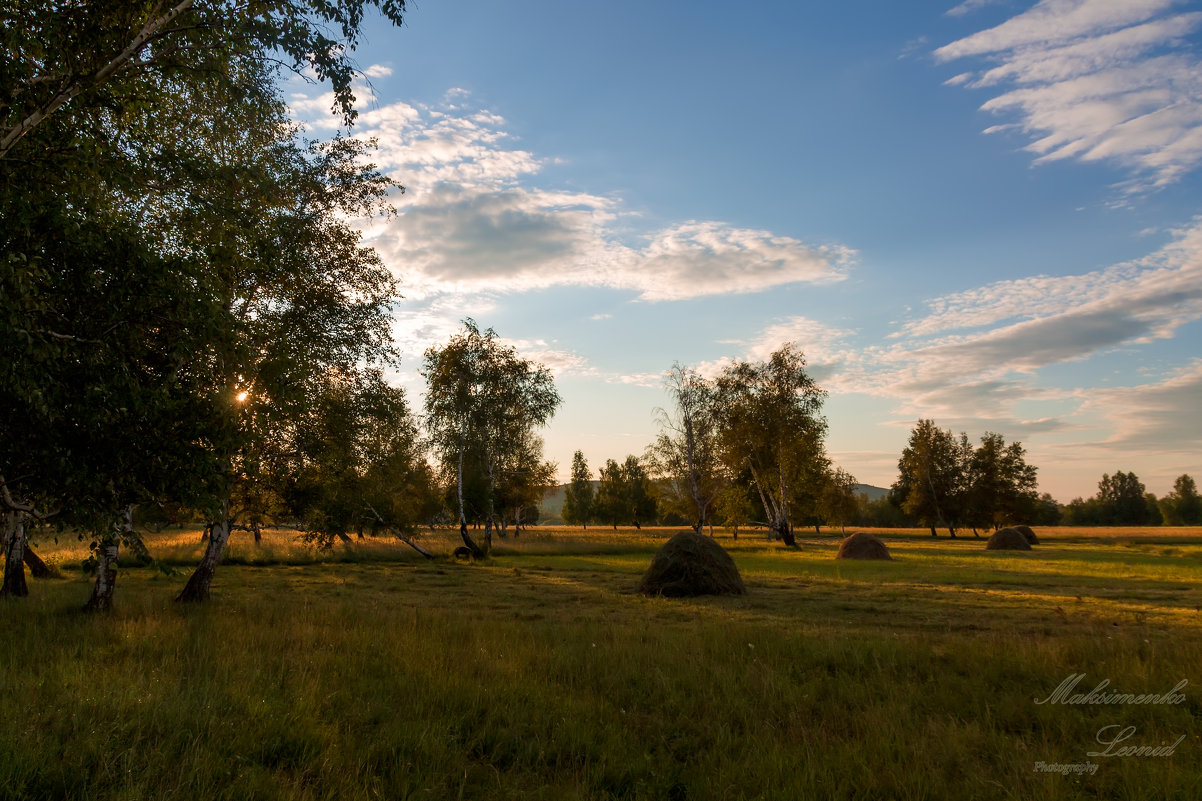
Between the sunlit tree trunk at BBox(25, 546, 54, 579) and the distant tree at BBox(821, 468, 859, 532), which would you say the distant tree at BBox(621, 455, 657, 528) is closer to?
the distant tree at BBox(821, 468, 859, 532)

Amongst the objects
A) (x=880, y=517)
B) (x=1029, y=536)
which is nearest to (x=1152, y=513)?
(x=880, y=517)

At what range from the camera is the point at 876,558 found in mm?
34969

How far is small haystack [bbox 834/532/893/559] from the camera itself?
35250 mm

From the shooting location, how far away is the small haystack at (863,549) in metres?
35.2

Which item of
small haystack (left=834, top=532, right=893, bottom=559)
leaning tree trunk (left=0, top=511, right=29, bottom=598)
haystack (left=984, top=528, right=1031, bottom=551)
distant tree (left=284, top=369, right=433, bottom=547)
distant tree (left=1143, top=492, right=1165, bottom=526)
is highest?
distant tree (left=284, top=369, right=433, bottom=547)

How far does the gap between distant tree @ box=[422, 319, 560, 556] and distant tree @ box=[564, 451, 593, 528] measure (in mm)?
60502

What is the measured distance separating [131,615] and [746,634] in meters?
13.8

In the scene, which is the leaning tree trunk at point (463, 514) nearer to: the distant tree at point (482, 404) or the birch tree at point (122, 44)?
the distant tree at point (482, 404)

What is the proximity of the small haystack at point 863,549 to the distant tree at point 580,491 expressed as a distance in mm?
67682

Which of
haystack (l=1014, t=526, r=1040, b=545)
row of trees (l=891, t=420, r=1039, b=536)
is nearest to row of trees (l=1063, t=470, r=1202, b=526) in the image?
row of trees (l=891, t=420, r=1039, b=536)

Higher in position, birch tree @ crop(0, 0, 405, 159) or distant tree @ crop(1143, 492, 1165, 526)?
birch tree @ crop(0, 0, 405, 159)

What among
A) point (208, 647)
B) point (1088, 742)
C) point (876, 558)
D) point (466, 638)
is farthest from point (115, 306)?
point (876, 558)

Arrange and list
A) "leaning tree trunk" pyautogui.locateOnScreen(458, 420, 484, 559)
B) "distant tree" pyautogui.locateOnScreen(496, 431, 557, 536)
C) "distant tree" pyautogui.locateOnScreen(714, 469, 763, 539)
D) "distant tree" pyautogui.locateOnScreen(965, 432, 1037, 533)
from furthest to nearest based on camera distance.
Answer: "distant tree" pyautogui.locateOnScreen(965, 432, 1037, 533), "distant tree" pyautogui.locateOnScreen(714, 469, 763, 539), "distant tree" pyautogui.locateOnScreen(496, 431, 557, 536), "leaning tree trunk" pyautogui.locateOnScreen(458, 420, 484, 559)

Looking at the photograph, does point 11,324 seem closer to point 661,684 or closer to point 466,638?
point 466,638
